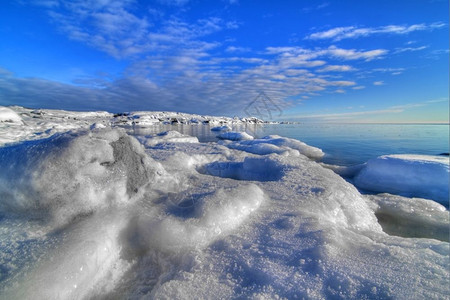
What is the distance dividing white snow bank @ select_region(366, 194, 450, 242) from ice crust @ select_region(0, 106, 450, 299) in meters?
1.28

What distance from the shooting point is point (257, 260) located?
1797mm

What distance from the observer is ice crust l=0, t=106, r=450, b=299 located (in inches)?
60.1

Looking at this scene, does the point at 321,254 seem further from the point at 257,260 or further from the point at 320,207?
the point at 320,207

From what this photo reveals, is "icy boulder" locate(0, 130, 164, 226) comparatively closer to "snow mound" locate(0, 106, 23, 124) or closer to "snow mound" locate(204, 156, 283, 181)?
"snow mound" locate(204, 156, 283, 181)

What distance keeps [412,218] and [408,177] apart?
10.5ft

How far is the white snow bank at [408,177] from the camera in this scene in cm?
580

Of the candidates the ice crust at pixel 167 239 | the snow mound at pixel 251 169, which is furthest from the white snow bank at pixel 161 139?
the ice crust at pixel 167 239

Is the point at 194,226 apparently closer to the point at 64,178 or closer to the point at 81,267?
the point at 81,267

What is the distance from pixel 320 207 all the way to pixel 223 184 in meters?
1.54

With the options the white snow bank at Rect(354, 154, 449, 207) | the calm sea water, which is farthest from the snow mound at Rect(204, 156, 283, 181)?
the calm sea water

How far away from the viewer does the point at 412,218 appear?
3.95 metres

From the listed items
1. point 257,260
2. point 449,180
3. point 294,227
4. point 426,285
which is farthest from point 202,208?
point 449,180

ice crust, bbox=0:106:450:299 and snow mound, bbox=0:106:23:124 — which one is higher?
snow mound, bbox=0:106:23:124

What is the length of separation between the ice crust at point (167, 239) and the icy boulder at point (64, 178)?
1 centimetres
